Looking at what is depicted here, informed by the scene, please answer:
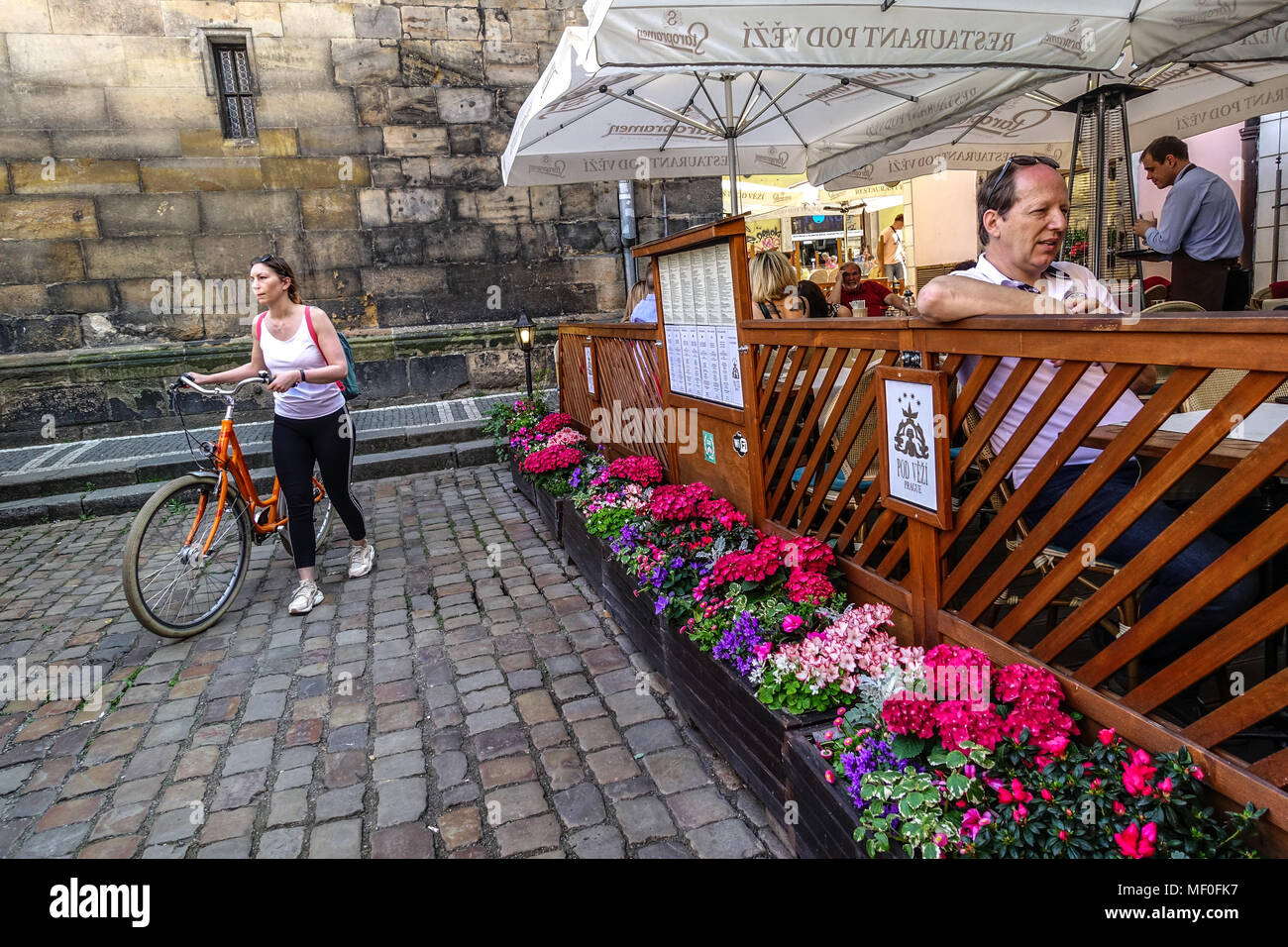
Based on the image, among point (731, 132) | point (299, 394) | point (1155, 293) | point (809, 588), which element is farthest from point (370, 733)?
point (1155, 293)

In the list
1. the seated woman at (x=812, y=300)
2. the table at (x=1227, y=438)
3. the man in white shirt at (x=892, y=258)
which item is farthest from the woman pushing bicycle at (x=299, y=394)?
the man in white shirt at (x=892, y=258)

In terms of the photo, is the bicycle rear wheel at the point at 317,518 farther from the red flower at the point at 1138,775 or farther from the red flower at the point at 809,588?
the red flower at the point at 1138,775

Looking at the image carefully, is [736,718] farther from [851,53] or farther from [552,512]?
[552,512]

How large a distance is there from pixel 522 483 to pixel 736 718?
14.7ft

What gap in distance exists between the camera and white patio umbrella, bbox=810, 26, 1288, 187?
5.21m

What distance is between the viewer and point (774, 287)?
485cm

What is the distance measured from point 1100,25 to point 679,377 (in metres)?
2.71

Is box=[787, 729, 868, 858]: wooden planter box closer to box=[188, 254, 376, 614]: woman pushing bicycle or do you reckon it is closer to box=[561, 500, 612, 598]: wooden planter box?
box=[561, 500, 612, 598]: wooden planter box

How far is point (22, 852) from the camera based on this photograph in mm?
2730

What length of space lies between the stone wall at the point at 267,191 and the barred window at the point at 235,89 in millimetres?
154

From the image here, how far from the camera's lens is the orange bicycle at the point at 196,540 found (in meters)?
4.28

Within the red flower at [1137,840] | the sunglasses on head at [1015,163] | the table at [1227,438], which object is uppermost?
→ the sunglasses on head at [1015,163]

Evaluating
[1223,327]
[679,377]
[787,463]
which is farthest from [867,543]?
[679,377]

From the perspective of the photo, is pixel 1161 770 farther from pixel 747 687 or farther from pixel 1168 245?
pixel 1168 245
